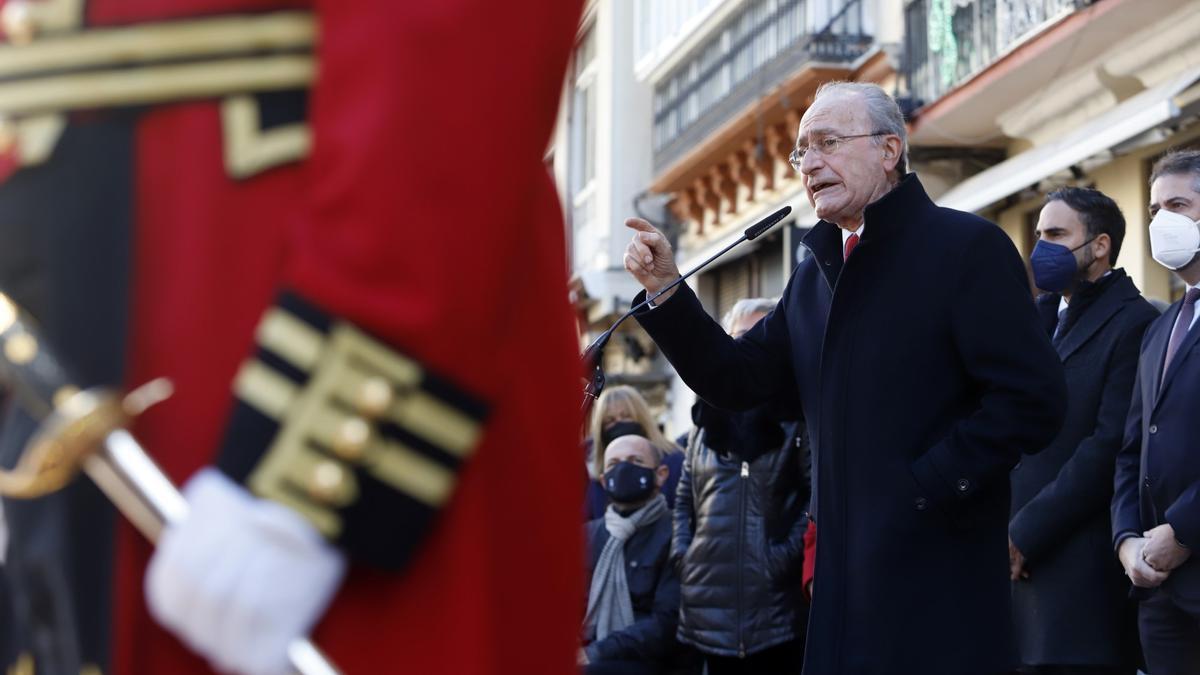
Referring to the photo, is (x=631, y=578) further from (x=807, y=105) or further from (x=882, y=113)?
(x=807, y=105)

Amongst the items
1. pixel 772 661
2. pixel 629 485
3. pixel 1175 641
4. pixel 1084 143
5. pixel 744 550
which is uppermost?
pixel 1084 143

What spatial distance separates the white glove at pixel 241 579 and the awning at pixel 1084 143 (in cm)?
1201

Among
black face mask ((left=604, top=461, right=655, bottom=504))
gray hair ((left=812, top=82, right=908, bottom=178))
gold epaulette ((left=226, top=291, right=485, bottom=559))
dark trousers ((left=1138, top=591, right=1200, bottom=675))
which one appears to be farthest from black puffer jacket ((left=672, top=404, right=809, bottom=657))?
gold epaulette ((left=226, top=291, right=485, bottom=559))

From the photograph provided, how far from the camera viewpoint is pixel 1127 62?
50.9 feet

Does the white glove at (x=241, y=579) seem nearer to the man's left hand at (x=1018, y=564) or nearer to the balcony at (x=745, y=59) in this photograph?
the man's left hand at (x=1018, y=564)

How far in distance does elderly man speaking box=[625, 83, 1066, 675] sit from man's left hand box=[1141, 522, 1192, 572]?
54.1 inches

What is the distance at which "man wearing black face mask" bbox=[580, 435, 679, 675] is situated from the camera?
7551mm

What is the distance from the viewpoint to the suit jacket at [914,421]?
177 inches

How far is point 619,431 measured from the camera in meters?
9.30

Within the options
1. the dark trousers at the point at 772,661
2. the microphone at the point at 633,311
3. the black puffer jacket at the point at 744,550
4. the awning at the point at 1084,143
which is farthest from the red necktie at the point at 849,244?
the awning at the point at 1084,143

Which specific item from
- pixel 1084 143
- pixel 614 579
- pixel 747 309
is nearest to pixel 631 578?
pixel 614 579

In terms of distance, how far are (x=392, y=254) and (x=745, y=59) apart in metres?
24.1

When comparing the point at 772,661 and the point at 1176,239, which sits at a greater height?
the point at 1176,239

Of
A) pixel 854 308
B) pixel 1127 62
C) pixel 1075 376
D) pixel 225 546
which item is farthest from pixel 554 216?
pixel 1127 62
